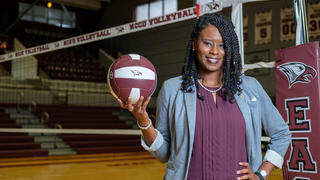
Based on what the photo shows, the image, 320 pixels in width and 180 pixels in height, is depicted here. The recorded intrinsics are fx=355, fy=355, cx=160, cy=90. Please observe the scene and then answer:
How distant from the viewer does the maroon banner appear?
263 centimetres

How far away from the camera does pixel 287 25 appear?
1061cm

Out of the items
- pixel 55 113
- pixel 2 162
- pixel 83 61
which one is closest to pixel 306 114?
pixel 2 162

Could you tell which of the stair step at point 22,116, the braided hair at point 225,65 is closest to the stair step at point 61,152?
the stair step at point 22,116

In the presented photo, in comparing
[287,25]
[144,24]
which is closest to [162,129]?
[144,24]

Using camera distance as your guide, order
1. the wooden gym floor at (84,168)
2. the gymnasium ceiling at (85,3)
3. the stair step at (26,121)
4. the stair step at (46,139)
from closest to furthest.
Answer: the wooden gym floor at (84,168), the stair step at (46,139), the stair step at (26,121), the gymnasium ceiling at (85,3)

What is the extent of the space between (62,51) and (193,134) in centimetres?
1563

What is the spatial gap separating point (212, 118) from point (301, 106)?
5.47ft

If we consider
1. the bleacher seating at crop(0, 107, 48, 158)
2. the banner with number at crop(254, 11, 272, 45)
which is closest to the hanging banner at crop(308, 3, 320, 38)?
the banner with number at crop(254, 11, 272, 45)

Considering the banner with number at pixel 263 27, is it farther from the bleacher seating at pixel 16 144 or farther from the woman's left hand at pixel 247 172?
the woman's left hand at pixel 247 172

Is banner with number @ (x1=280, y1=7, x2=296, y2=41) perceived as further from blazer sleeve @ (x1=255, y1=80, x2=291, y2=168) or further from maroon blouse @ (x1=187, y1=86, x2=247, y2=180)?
maroon blouse @ (x1=187, y1=86, x2=247, y2=180)

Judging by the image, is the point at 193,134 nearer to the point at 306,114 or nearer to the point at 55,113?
the point at 306,114

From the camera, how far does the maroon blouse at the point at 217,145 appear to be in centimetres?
129

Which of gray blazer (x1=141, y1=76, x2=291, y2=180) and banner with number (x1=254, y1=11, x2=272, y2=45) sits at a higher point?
banner with number (x1=254, y1=11, x2=272, y2=45)

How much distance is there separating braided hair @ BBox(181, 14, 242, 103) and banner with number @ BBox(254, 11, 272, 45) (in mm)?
10253
